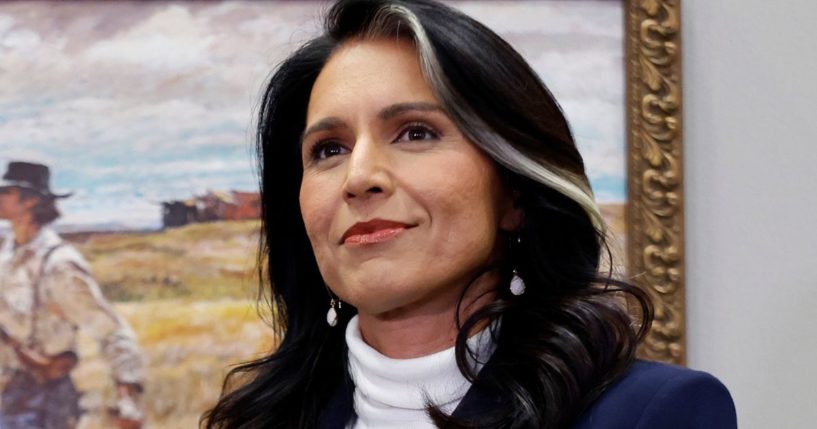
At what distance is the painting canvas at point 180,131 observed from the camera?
73.2 inches

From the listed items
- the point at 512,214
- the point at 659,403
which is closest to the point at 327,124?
the point at 512,214

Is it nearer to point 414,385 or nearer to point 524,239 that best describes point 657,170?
point 524,239

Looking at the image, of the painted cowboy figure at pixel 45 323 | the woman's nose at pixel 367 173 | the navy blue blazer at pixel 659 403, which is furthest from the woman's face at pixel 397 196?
the painted cowboy figure at pixel 45 323

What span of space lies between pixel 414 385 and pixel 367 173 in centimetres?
27

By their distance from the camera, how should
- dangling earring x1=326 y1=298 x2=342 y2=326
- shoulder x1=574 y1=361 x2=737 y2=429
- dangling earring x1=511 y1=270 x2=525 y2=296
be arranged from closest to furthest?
1. shoulder x1=574 y1=361 x2=737 y2=429
2. dangling earring x1=511 y1=270 x2=525 y2=296
3. dangling earring x1=326 y1=298 x2=342 y2=326

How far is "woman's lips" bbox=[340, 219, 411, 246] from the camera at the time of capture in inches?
50.3

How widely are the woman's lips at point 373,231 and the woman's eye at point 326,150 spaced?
13 centimetres

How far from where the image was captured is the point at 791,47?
6.04 ft

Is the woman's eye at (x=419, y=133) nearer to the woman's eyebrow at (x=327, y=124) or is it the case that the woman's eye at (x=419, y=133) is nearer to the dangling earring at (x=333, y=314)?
the woman's eyebrow at (x=327, y=124)

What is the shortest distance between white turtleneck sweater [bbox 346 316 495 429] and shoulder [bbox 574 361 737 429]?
0.53 feet

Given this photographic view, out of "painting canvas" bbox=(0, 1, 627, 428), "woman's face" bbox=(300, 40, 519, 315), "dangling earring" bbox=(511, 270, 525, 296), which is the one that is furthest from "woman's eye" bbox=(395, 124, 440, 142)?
"painting canvas" bbox=(0, 1, 627, 428)

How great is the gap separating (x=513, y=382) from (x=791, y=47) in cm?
92

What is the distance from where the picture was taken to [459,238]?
1291mm

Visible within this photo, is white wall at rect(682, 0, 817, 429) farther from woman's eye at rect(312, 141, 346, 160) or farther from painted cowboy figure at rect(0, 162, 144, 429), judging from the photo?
painted cowboy figure at rect(0, 162, 144, 429)
